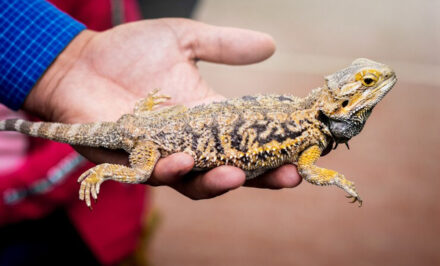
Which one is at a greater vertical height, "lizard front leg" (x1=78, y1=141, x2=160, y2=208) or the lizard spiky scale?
the lizard spiky scale

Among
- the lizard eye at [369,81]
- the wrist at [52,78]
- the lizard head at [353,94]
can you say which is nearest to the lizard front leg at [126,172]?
the wrist at [52,78]

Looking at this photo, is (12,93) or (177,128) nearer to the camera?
(177,128)

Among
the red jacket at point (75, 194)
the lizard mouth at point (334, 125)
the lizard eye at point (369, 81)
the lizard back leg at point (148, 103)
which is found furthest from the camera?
the red jacket at point (75, 194)

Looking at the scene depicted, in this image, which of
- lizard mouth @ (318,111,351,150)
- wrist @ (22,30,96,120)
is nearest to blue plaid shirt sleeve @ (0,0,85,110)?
wrist @ (22,30,96,120)

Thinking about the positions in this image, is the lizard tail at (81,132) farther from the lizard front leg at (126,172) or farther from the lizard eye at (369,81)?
the lizard eye at (369,81)

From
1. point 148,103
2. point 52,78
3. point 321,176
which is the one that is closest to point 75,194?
point 52,78

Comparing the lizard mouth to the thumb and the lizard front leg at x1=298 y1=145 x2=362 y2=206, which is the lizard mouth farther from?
the thumb

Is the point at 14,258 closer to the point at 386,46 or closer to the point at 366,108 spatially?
the point at 366,108

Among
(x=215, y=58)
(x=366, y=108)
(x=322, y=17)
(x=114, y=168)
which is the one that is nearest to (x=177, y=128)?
(x=114, y=168)
